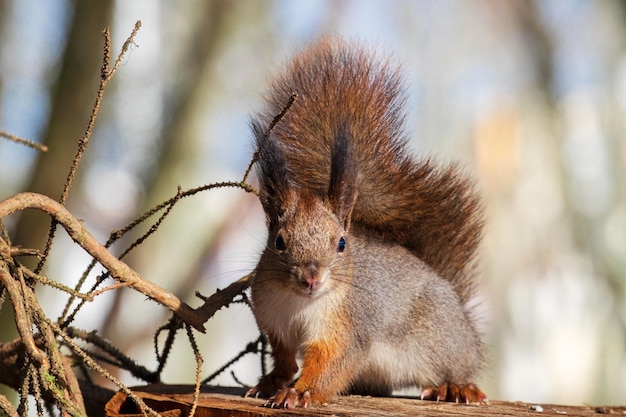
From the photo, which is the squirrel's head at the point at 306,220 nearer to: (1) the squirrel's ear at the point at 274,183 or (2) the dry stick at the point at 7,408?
(1) the squirrel's ear at the point at 274,183

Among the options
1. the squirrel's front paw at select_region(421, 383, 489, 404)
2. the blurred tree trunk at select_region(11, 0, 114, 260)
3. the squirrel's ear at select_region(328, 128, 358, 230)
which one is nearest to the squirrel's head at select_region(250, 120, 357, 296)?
the squirrel's ear at select_region(328, 128, 358, 230)

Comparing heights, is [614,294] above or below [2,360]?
above

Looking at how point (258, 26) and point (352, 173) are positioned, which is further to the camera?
point (258, 26)

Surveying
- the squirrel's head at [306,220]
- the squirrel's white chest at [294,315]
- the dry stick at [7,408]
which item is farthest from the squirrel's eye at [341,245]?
the dry stick at [7,408]

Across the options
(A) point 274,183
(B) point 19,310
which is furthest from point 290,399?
(B) point 19,310

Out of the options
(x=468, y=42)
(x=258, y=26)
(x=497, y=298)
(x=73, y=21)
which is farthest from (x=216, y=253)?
(x=468, y=42)

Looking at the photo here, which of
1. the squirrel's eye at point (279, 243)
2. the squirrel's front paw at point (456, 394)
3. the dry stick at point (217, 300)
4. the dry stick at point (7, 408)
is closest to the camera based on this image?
the dry stick at point (7, 408)

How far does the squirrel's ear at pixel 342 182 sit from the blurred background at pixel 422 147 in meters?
1.89

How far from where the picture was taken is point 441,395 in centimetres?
243

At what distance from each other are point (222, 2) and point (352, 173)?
11.8 feet

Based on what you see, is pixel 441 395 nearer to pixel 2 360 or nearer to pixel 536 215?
pixel 2 360

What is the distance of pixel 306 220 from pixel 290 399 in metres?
0.48

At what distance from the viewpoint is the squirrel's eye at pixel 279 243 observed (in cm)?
220

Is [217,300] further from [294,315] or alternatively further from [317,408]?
[317,408]
